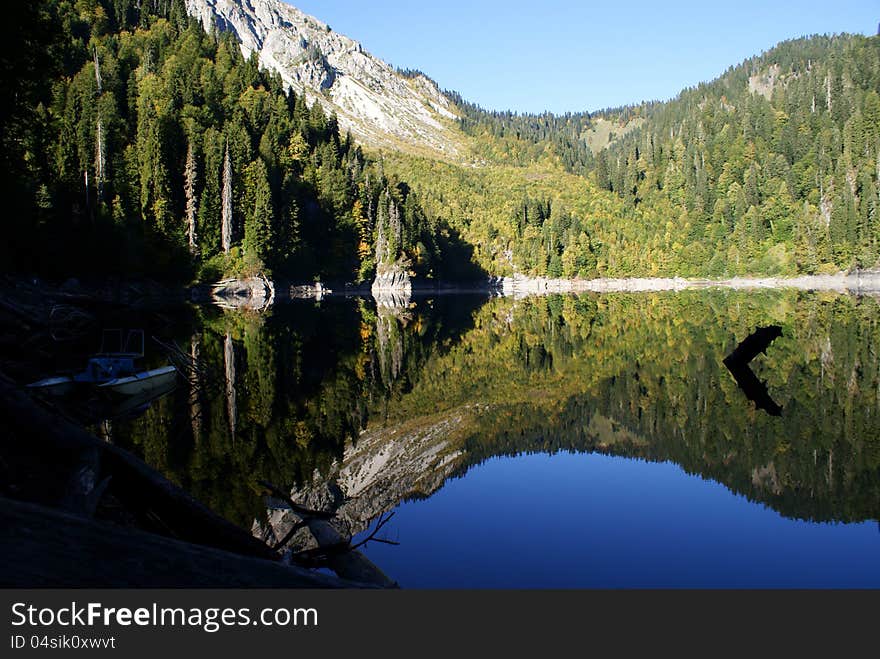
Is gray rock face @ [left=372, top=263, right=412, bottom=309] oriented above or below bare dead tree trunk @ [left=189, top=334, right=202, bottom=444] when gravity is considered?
above

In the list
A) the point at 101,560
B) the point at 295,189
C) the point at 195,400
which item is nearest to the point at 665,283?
the point at 295,189

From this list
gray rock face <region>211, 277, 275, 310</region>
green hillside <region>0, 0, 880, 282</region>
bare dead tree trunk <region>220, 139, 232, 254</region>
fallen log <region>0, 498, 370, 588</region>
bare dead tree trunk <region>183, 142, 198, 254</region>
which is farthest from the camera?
bare dead tree trunk <region>220, 139, 232, 254</region>

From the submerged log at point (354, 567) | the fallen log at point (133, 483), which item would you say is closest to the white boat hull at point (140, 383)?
the fallen log at point (133, 483)

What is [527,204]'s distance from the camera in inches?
6521

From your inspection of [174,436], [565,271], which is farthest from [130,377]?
[565,271]

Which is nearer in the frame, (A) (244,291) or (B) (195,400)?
(B) (195,400)

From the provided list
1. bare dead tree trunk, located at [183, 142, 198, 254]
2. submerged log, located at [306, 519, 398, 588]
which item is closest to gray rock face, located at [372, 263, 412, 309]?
bare dead tree trunk, located at [183, 142, 198, 254]

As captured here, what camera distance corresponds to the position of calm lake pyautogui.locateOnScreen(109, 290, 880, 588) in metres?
8.11

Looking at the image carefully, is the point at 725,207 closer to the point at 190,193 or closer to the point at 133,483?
the point at 190,193

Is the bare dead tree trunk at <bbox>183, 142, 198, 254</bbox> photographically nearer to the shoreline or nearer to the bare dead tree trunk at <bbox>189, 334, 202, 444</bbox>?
the bare dead tree trunk at <bbox>189, 334, 202, 444</bbox>

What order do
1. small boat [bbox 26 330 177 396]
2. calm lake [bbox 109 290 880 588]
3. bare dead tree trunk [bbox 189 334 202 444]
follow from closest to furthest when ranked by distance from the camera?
1. calm lake [bbox 109 290 880 588]
2. bare dead tree trunk [bbox 189 334 202 444]
3. small boat [bbox 26 330 177 396]

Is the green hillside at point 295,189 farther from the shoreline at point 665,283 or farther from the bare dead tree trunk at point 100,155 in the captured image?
the shoreline at point 665,283

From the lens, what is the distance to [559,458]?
13.3 m

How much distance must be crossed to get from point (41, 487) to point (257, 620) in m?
3.13
